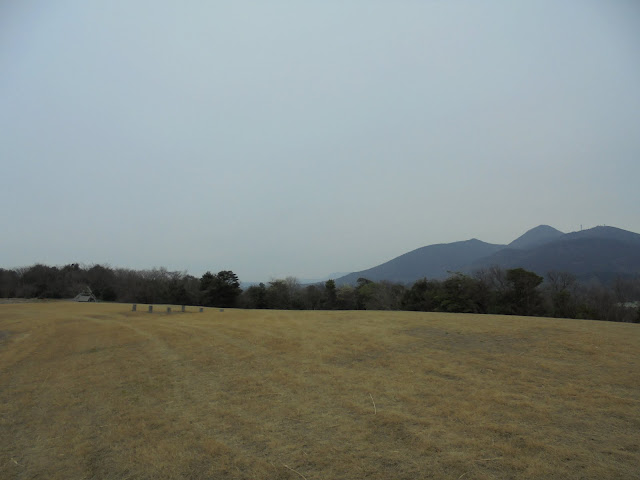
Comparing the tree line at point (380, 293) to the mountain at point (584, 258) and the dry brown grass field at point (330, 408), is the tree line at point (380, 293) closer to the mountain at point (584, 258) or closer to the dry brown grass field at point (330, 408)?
the dry brown grass field at point (330, 408)

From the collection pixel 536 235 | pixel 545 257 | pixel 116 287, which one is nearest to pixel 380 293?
pixel 116 287

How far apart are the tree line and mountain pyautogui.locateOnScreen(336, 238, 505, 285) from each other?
86689mm

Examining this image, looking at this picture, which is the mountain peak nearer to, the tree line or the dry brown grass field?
the tree line

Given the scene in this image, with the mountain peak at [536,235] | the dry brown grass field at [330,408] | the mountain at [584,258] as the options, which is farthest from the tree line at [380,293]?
the mountain peak at [536,235]

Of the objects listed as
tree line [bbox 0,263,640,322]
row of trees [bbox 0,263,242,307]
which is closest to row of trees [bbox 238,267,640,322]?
tree line [bbox 0,263,640,322]

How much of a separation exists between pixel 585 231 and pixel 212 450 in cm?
14517

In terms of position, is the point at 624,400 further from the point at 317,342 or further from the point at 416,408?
the point at 317,342

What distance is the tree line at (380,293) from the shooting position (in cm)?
2364

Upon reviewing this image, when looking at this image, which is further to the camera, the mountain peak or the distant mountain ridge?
the mountain peak

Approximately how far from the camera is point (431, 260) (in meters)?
138

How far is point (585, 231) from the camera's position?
114 meters

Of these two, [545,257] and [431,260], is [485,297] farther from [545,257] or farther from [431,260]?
[431,260]

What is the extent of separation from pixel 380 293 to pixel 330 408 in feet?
98.5

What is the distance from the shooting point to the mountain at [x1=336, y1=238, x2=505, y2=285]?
12738 centimetres
